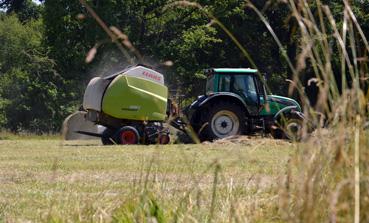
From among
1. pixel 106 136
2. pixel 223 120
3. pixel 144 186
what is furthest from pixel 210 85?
pixel 144 186

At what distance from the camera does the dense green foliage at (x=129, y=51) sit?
109 ft

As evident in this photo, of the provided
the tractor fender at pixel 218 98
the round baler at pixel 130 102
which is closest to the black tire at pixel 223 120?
the tractor fender at pixel 218 98

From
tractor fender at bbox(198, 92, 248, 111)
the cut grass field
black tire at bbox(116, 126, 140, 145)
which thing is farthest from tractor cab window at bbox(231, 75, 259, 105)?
the cut grass field

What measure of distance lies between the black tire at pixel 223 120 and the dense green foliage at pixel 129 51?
1154cm

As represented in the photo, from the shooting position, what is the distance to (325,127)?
10.5 ft

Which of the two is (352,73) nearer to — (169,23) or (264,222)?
(264,222)

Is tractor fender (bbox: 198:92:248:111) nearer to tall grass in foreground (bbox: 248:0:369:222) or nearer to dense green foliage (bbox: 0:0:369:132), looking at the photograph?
dense green foliage (bbox: 0:0:369:132)

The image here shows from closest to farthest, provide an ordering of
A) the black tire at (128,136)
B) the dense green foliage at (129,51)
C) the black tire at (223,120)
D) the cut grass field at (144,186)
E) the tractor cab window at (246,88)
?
the cut grass field at (144,186) → the black tire at (128,136) → the black tire at (223,120) → the tractor cab window at (246,88) → the dense green foliage at (129,51)

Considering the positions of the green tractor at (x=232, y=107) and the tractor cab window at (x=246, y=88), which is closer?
the green tractor at (x=232, y=107)

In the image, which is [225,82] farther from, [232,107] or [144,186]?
[144,186]

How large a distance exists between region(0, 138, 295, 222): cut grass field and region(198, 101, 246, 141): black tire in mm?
5395

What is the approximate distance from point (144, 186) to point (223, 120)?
15833 mm

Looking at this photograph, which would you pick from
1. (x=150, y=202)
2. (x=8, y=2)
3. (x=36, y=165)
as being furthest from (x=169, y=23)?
(x=150, y=202)

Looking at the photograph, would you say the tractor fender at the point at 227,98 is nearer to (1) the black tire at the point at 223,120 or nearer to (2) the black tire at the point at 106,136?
(1) the black tire at the point at 223,120
